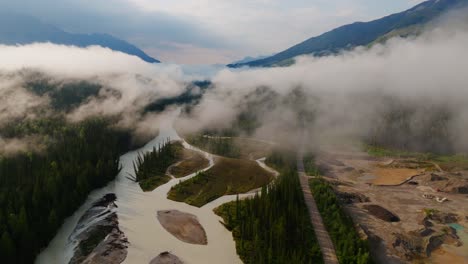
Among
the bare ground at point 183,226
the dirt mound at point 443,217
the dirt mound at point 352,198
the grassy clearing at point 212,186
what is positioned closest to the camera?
the bare ground at point 183,226

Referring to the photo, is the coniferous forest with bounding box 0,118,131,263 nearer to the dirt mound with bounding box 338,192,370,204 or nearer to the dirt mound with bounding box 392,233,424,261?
the dirt mound with bounding box 338,192,370,204

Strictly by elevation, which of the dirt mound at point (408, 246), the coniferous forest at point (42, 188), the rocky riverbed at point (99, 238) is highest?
the coniferous forest at point (42, 188)

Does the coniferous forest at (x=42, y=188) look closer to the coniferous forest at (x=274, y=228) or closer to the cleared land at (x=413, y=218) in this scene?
the coniferous forest at (x=274, y=228)

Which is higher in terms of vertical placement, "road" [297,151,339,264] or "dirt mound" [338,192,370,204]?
"road" [297,151,339,264]

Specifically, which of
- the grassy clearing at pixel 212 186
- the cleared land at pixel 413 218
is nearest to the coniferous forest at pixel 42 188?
the grassy clearing at pixel 212 186

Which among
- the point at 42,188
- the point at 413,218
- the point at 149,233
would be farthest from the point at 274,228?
the point at 42,188

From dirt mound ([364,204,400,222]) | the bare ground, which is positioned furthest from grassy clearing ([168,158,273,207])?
dirt mound ([364,204,400,222])
